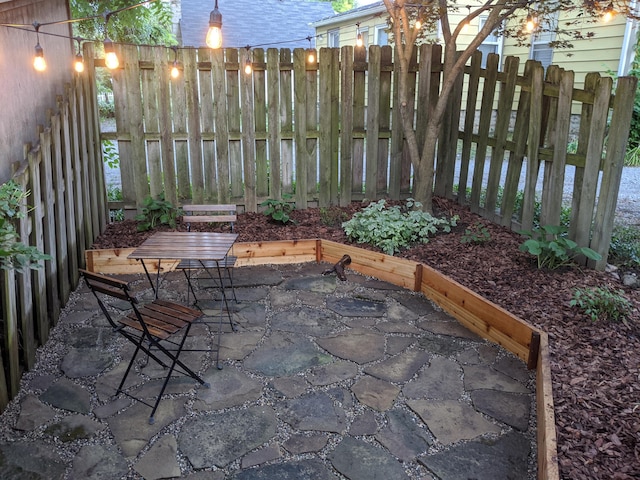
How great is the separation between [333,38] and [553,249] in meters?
15.3

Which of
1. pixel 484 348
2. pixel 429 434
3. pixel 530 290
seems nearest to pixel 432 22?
pixel 530 290

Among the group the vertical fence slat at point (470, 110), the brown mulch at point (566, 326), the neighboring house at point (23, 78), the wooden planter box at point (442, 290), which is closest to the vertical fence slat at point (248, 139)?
the brown mulch at point (566, 326)

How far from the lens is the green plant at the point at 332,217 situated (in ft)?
20.5

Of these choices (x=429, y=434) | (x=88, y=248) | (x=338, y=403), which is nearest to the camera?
(x=429, y=434)

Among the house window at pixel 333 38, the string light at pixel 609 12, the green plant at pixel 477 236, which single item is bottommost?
the green plant at pixel 477 236

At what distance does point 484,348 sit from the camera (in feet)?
12.7

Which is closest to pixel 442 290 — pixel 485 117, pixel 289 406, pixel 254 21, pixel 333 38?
pixel 289 406

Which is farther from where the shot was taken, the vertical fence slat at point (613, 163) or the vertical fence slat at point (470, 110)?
the vertical fence slat at point (470, 110)

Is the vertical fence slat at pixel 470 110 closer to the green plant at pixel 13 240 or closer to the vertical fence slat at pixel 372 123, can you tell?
the vertical fence slat at pixel 372 123

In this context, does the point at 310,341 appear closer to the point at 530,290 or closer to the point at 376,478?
the point at 376,478

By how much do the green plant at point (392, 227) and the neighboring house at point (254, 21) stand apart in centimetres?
1505

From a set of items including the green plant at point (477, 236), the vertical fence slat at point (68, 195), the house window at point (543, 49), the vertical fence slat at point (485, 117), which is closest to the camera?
the vertical fence slat at point (68, 195)

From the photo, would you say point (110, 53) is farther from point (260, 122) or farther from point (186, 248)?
point (260, 122)

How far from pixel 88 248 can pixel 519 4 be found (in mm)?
4840
